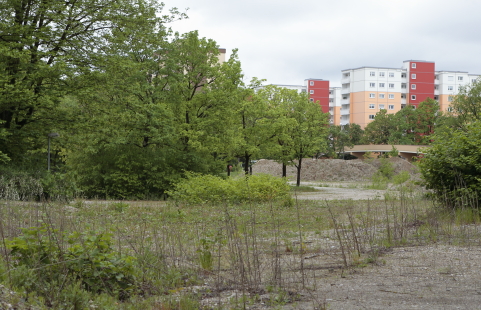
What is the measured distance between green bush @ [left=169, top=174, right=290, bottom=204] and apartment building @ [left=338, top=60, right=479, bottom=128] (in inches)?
3618

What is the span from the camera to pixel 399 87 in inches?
4375

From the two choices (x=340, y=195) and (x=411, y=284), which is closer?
(x=411, y=284)

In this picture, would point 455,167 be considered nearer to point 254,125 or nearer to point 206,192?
point 206,192

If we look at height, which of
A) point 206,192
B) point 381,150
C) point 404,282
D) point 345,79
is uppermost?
point 345,79

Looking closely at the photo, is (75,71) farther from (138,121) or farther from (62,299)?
(62,299)

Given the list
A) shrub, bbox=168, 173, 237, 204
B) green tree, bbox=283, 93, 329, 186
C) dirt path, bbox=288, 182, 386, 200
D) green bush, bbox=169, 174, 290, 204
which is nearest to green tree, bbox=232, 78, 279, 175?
green tree, bbox=283, 93, 329, 186

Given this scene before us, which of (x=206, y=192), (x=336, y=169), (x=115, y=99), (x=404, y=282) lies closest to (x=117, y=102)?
(x=115, y=99)

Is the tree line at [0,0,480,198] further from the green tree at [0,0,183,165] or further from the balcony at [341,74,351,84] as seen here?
the balcony at [341,74,351,84]

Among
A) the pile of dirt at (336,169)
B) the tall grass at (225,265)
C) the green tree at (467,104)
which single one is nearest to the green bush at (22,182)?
the tall grass at (225,265)

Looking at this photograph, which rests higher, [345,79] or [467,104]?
[345,79]

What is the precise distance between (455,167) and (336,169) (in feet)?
167

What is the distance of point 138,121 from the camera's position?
89.2 ft

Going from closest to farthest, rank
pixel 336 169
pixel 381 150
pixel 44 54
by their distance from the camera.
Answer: pixel 44 54 < pixel 336 169 < pixel 381 150

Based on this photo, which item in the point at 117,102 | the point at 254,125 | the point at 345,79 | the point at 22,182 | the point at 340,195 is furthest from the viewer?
the point at 345,79
